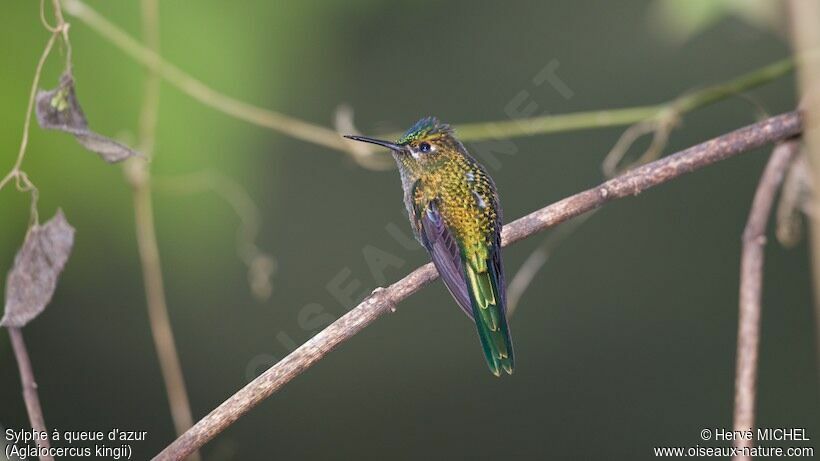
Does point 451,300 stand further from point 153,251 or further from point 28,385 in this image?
point 28,385

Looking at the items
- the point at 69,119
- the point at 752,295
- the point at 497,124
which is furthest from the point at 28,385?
the point at 497,124

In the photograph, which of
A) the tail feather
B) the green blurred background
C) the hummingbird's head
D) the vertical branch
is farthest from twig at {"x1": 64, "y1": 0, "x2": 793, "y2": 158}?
the green blurred background

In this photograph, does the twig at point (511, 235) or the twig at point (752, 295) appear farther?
the twig at point (752, 295)

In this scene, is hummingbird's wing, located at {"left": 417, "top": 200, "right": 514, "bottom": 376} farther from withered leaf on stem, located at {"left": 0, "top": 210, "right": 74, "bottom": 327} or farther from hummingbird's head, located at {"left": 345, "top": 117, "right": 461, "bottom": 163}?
withered leaf on stem, located at {"left": 0, "top": 210, "right": 74, "bottom": 327}

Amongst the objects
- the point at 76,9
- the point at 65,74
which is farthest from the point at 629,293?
the point at 65,74

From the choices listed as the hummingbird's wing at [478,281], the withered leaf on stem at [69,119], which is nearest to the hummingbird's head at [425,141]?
the hummingbird's wing at [478,281]

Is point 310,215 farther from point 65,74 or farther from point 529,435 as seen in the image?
point 65,74

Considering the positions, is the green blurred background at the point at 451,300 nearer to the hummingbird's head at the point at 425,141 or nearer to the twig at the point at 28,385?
the hummingbird's head at the point at 425,141
